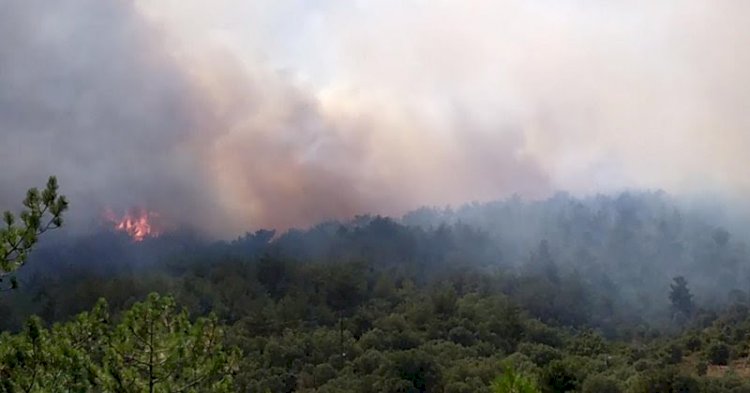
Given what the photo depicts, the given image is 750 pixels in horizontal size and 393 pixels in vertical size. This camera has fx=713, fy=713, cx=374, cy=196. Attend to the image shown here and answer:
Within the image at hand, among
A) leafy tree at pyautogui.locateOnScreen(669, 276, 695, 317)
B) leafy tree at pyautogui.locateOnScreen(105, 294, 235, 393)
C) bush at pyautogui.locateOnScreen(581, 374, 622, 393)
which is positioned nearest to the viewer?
leafy tree at pyautogui.locateOnScreen(105, 294, 235, 393)

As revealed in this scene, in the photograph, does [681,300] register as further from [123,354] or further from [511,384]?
[123,354]

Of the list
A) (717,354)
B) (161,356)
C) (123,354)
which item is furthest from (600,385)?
(123,354)

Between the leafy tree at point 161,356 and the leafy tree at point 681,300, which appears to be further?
the leafy tree at point 681,300

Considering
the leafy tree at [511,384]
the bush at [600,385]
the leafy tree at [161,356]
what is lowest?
the bush at [600,385]

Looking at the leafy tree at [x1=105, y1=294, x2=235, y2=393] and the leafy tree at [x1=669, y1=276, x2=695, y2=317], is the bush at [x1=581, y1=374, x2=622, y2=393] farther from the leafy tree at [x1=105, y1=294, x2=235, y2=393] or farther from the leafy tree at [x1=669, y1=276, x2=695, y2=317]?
the leafy tree at [x1=669, y1=276, x2=695, y2=317]

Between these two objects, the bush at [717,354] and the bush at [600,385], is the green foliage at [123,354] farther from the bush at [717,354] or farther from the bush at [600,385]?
the bush at [717,354]

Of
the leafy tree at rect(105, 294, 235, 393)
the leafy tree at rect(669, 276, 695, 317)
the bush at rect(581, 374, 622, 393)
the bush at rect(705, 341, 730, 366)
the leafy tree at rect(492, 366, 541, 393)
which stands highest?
the leafy tree at rect(105, 294, 235, 393)

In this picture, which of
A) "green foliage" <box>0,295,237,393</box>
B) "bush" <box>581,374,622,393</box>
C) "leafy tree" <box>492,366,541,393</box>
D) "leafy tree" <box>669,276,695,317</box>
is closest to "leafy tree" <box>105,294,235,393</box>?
"green foliage" <box>0,295,237,393</box>

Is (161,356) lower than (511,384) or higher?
higher

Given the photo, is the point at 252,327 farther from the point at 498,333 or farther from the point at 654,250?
the point at 654,250

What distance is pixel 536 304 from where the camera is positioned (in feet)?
469

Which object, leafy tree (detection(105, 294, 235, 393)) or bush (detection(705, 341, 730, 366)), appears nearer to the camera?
leafy tree (detection(105, 294, 235, 393))

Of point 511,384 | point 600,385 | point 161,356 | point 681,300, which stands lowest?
point 600,385

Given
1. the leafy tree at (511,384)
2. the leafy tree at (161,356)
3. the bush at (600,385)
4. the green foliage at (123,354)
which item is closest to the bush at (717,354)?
the bush at (600,385)
